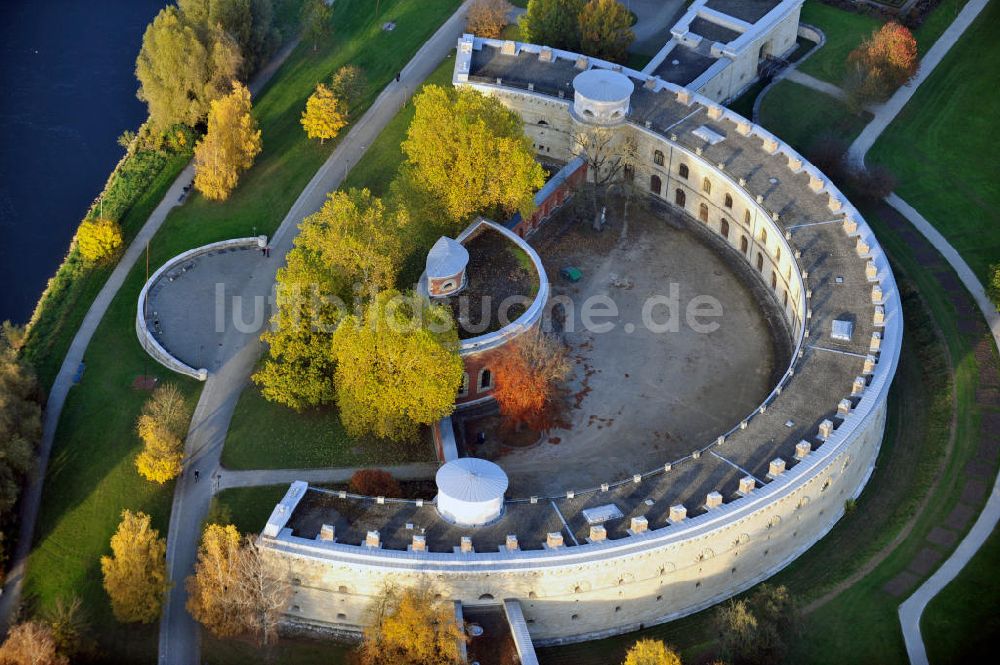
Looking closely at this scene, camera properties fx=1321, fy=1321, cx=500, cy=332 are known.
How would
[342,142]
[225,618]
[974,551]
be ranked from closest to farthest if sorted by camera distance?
[225,618] → [974,551] → [342,142]

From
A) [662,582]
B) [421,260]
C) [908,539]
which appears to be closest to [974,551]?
[908,539]

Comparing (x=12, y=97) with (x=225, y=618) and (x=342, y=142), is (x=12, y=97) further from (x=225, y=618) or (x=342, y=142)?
(x=225, y=618)

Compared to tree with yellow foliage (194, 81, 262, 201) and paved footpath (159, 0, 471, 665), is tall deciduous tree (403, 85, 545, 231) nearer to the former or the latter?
paved footpath (159, 0, 471, 665)

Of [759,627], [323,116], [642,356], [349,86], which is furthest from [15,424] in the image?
[759,627]

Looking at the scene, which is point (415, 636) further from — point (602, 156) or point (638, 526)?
point (602, 156)

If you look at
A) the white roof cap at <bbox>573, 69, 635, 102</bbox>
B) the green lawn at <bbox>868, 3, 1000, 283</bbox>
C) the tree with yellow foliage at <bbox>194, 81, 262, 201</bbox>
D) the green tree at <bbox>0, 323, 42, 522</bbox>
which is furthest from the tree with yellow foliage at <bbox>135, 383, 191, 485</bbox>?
the green lawn at <bbox>868, 3, 1000, 283</bbox>

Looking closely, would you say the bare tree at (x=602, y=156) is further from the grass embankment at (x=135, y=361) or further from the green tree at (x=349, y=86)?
the grass embankment at (x=135, y=361)
